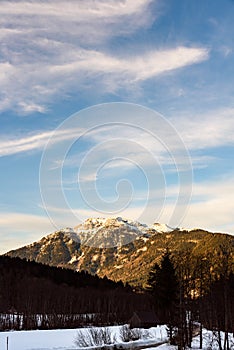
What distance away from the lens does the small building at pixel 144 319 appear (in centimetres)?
11125

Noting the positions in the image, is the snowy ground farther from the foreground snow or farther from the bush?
the bush

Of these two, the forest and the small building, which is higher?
the forest

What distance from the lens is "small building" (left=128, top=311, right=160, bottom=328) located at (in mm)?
111250

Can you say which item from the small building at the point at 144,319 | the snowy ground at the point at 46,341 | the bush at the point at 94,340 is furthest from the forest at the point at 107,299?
the bush at the point at 94,340

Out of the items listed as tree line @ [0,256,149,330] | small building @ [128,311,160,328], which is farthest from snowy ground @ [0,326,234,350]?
small building @ [128,311,160,328]

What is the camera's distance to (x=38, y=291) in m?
142

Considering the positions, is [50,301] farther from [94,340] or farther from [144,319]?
[94,340]

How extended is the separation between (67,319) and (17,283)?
24242 millimetres

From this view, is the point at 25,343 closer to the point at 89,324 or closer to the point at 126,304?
the point at 89,324

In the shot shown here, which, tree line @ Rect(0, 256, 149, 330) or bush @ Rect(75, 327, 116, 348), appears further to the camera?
tree line @ Rect(0, 256, 149, 330)

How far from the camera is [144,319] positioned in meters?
114

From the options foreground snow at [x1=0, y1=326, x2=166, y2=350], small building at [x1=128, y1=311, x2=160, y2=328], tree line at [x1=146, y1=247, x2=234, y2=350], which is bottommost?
foreground snow at [x1=0, y1=326, x2=166, y2=350]

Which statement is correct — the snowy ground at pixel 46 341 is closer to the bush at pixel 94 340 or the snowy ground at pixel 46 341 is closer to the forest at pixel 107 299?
the bush at pixel 94 340

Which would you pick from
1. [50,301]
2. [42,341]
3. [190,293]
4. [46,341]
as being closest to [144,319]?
[50,301]
